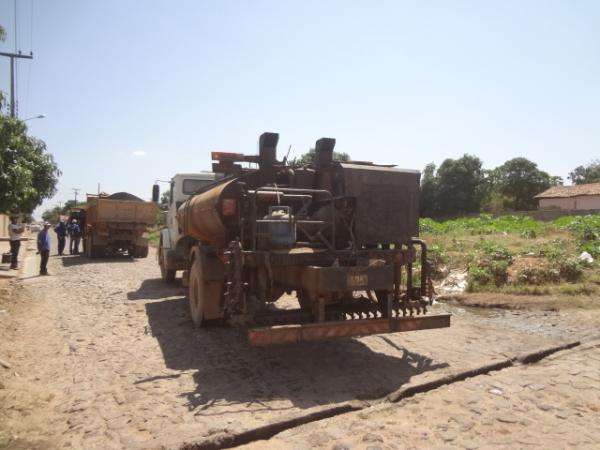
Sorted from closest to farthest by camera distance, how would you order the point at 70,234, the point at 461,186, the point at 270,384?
the point at 270,384 < the point at 70,234 < the point at 461,186

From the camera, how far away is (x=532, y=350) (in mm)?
5777

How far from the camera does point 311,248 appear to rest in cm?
552

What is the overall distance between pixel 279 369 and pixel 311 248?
1462 millimetres

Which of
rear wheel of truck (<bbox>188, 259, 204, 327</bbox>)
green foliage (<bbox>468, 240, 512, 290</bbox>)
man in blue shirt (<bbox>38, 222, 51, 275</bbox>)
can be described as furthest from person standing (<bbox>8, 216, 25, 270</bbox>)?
green foliage (<bbox>468, 240, 512, 290</bbox>)

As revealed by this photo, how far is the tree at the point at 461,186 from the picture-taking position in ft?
164

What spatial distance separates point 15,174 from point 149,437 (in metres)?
10.3

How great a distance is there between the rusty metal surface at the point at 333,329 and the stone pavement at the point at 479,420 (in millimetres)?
788

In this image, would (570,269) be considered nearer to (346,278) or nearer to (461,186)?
(346,278)

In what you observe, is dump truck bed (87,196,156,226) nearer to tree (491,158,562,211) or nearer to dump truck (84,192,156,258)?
dump truck (84,192,156,258)

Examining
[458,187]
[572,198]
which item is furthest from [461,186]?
[572,198]

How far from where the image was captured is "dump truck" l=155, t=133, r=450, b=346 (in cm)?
493

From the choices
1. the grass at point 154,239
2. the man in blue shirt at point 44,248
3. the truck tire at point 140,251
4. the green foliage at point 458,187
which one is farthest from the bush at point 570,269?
the green foliage at point 458,187

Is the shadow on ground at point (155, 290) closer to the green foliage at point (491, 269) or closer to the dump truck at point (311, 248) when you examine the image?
the dump truck at point (311, 248)

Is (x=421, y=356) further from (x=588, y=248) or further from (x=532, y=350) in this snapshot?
(x=588, y=248)
